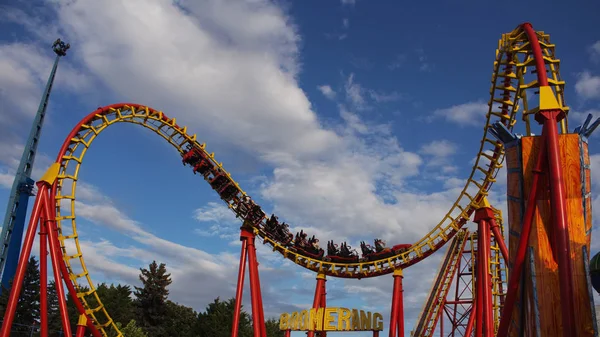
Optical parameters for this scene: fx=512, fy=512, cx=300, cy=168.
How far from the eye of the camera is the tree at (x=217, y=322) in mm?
30344

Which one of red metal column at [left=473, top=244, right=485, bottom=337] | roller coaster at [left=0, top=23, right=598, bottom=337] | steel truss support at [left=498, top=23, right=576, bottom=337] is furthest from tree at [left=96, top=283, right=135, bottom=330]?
steel truss support at [left=498, top=23, right=576, bottom=337]

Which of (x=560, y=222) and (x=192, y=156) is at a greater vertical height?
(x=192, y=156)

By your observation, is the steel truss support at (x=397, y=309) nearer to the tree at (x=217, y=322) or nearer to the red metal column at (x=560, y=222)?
the red metal column at (x=560, y=222)

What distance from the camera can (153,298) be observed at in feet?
113

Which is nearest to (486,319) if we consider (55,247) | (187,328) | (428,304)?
(428,304)

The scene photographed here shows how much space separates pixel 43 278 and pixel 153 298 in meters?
20.3

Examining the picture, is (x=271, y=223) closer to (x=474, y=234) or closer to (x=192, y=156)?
(x=192, y=156)

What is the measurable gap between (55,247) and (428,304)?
16.2m

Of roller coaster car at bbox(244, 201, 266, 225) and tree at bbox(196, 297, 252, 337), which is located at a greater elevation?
roller coaster car at bbox(244, 201, 266, 225)

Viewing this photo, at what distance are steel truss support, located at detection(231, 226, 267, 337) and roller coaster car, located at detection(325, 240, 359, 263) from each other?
9.57ft

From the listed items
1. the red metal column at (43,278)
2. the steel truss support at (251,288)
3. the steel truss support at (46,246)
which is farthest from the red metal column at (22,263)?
the steel truss support at (251,288)

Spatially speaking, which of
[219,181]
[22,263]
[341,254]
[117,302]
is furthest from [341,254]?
[117,302]

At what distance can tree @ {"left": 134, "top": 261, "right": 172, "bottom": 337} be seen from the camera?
3425 cm

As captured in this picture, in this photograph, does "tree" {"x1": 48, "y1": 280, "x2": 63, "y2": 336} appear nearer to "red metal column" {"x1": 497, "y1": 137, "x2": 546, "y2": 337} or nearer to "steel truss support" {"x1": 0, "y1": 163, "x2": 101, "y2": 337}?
"steel truss support" {"x1": 0, "y1": 163, "x2": 101, "y2": 337}
